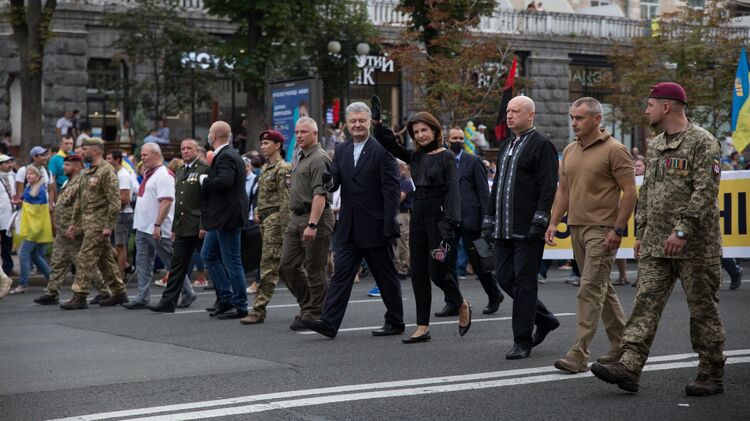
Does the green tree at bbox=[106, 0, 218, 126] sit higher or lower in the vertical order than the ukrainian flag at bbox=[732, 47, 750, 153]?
higher

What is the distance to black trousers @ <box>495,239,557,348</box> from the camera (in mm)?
9109

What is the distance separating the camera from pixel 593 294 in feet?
27.3

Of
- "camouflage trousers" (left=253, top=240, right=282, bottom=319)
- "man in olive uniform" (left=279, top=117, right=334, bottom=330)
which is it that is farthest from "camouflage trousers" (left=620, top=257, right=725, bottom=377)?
"camouflage trousers" (left=253, top=240, right=282, bottom=319)

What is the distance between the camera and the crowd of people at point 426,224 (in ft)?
24.9

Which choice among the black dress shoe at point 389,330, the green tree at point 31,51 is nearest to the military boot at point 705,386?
the black dress shoe at point 389,330

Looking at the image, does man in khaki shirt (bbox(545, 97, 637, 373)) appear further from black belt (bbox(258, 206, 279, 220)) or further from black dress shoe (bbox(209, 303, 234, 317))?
black dress shoe (bbox(209, 303, 234, 317))

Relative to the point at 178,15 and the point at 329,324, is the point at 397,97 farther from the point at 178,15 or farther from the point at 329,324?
the point at 329,324

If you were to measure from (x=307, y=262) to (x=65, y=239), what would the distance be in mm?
4790

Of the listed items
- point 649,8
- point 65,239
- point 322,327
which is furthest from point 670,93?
point 649,8

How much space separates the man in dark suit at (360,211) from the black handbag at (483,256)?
798 millimetres

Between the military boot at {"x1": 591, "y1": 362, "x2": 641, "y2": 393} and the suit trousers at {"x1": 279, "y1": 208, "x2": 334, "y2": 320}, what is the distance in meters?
4.38

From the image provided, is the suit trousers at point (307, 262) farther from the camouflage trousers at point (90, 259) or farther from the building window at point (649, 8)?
the building window at point (649, 8)

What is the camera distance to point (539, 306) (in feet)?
31.9

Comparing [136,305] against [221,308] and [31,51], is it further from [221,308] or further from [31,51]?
[31,51]
